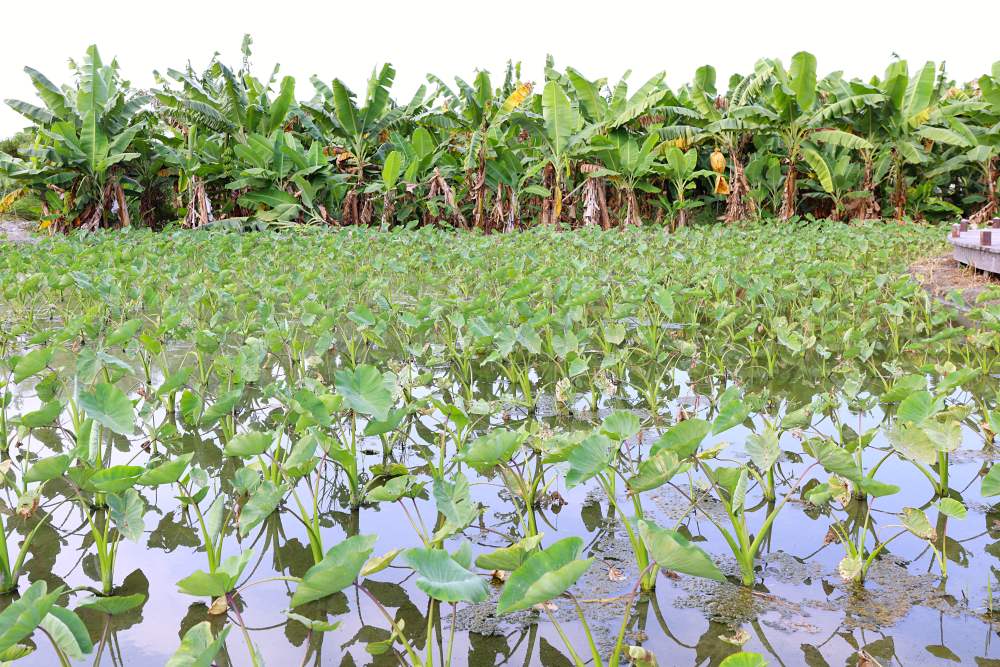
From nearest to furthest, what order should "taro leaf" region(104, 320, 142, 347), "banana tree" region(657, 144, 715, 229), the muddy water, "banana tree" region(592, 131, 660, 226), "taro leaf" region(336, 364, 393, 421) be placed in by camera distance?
1. the muddy water
2. "taro leaf" region(336, 364, 393, 421)
3. "taro leaf" region(104, 320, 142, 347)
4. "banana tree" region(592, 131, 660, 226)
5. "banana tree" region(657, 144, 715, 229)

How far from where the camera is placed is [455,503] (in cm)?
190

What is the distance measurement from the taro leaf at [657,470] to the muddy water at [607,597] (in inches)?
4.4

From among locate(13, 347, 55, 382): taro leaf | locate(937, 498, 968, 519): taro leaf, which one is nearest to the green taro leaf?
locate(937, 498, 968, 519): taro leaf

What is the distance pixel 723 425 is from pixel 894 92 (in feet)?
43.6

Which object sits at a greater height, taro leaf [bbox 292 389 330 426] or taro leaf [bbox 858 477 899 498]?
taro leaf [bbox 292 389 330 426]

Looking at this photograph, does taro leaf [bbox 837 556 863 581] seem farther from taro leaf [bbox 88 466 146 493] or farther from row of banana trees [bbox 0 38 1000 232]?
row of banana trees [bbox 0 38 1000 232]

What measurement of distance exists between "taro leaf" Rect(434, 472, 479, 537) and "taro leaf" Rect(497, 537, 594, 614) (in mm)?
481

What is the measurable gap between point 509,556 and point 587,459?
0.37 m

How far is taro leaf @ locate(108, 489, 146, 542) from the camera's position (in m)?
1.79

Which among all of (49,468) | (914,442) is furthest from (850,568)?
(49,468)

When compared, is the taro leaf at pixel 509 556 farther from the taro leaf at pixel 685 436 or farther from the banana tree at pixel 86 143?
the banana tree at pixel 86 143

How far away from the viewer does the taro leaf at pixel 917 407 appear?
2.16m

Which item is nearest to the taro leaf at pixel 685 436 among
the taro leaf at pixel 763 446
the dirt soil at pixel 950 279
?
the taro leaf at pixel 763 446

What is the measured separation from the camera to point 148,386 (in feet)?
10.7
